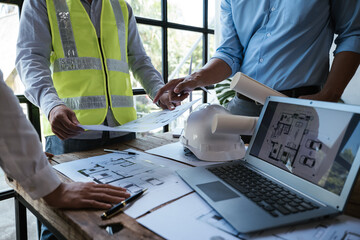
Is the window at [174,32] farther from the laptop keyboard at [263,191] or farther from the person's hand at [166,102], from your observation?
the laptop keyboard at [263,191]

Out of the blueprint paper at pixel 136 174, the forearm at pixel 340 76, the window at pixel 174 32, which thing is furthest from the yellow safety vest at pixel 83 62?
the window at pixel 174 32

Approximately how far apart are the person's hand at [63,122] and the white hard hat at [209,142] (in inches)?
16.9

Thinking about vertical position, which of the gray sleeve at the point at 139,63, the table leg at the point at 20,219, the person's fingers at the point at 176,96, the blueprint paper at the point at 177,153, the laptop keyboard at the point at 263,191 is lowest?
the table leg at the point at 20,219

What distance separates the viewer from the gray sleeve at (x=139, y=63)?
1507 millimetres

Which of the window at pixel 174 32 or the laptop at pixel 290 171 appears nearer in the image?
the laptop at pixel 290 171

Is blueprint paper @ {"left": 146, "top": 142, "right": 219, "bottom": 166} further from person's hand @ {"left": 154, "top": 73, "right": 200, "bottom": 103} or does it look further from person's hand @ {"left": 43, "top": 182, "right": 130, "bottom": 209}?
person's hand @ {"left": 43, "top": 182, "right": 130, "bottom": 209}

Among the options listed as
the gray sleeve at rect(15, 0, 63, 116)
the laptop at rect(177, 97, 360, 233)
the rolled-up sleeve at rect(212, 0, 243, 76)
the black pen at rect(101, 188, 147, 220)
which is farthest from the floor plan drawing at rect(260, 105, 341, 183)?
the gray sleeve at rect(15, 0, 63, 116)

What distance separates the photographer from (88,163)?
3.01 feet

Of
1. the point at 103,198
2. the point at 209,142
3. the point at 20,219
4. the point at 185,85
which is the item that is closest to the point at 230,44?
the point at 185,85

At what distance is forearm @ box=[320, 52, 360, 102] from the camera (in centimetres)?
105

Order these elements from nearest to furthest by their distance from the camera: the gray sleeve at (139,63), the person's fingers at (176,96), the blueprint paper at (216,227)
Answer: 1. the blueprint paper at (216,227)
2. the person's fingers at (176,96)
3. the gray sleeve at (139,63)

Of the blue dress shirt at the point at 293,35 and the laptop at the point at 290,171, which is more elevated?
the blue dress shirt at the point at 293,35

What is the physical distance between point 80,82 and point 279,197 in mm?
1085

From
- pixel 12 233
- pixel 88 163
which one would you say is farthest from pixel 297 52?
pixel 12 233
